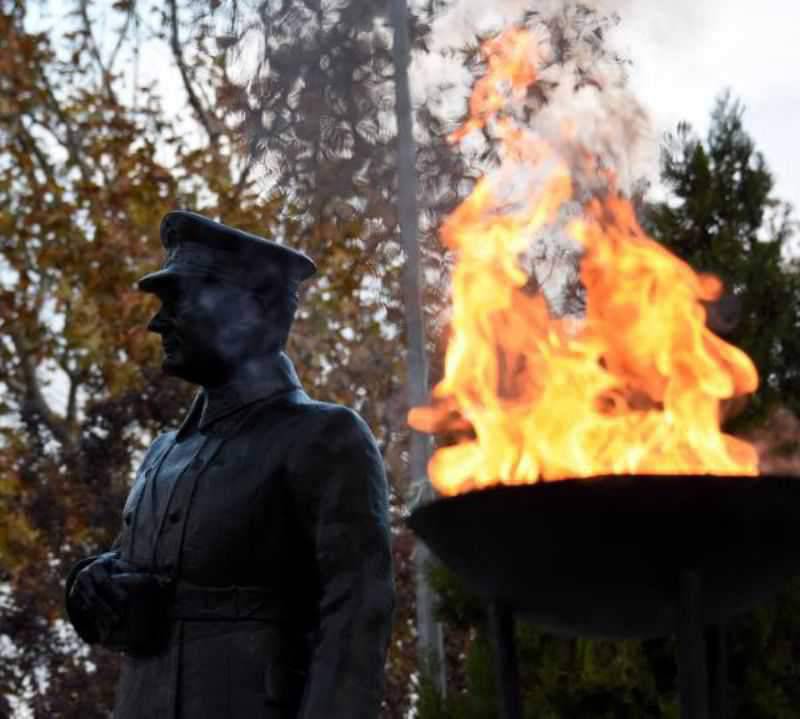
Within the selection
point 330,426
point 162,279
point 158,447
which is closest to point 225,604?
point 330,426

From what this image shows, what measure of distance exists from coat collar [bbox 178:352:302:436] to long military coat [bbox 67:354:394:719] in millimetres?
50

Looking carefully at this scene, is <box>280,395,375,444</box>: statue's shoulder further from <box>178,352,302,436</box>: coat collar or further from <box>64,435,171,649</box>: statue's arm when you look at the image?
<box>64,435,171,649</box>: statue's arm

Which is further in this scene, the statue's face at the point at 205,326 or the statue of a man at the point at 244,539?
the statue's face at the point at 205,326

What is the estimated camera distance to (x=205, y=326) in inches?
183

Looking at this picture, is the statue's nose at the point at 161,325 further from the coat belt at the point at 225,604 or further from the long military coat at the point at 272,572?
the coat belt at the point at 225,604

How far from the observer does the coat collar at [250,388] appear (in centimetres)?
471

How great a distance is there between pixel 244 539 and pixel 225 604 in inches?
5.8

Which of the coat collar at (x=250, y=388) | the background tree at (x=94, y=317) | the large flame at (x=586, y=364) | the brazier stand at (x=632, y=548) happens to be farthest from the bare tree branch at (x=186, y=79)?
the coat collar at (x=250, y=388)

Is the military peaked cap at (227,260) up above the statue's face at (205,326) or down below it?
above

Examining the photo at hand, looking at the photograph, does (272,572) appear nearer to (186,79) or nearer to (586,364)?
(586,364)

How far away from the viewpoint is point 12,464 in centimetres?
1889

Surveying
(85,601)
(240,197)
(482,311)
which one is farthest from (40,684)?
(85,601)

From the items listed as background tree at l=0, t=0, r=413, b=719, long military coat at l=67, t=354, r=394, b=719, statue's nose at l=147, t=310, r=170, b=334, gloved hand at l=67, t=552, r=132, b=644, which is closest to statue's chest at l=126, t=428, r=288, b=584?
long military coat at l=67, t=354, r=394, b=719

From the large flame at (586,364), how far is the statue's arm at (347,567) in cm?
160
